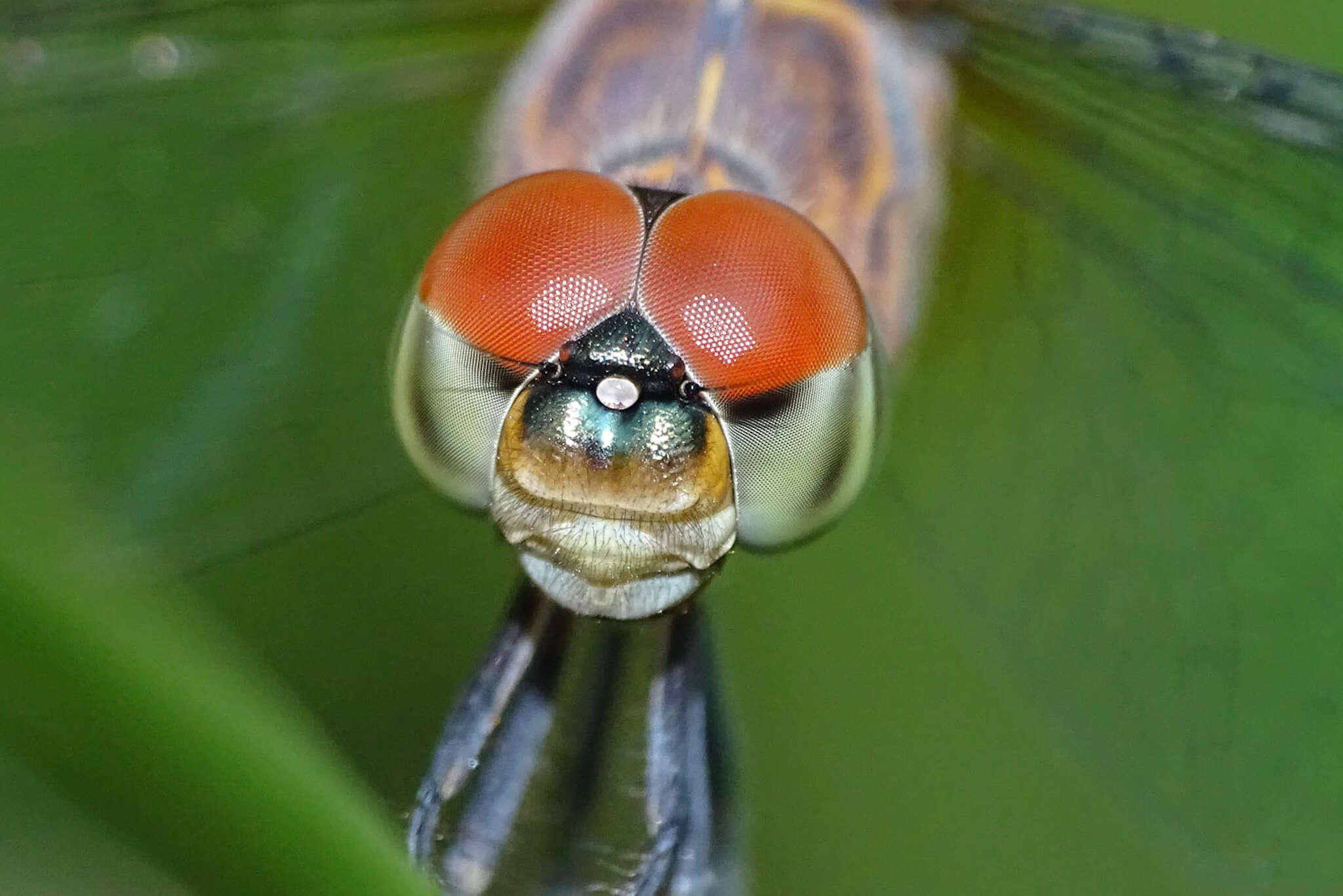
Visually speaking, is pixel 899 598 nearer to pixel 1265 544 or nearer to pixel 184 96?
pixel 1265 544

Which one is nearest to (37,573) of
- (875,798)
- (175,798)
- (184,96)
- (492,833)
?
(175,798)

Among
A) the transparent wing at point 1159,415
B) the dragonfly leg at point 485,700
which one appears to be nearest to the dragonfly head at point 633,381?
the dragonfly leg at point 485,700

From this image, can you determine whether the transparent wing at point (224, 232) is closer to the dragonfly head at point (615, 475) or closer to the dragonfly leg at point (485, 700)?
the dragonfly leg at point (485, 700)

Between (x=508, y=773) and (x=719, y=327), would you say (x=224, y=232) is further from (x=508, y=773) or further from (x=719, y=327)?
(x=719, y=327)

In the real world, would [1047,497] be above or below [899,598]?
above

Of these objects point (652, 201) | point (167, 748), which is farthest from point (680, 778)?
point (167, 748)
